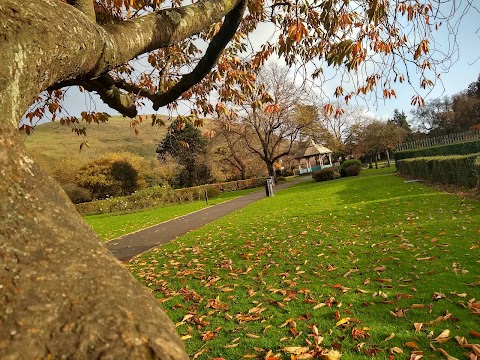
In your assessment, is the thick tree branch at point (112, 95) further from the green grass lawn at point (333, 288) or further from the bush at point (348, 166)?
the bush at point (348, 166)

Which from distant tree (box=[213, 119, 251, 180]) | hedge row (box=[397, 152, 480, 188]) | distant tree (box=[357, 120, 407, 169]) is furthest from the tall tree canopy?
distant tree (box=[357, 120, 407, 169])

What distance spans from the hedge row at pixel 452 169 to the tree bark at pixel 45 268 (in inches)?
467

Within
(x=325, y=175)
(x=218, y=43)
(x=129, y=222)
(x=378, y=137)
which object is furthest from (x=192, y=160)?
(x=218, y=43)

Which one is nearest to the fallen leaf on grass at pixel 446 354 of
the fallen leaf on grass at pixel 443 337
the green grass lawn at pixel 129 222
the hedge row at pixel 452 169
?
the fallen leaf on grass at pixel 443 337

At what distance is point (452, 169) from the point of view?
1289 cm

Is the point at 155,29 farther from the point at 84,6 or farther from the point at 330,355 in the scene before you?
the point at 330,355

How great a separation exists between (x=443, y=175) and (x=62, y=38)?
15696mm

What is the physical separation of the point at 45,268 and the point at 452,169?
49.2ft

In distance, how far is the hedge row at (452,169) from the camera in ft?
36.5

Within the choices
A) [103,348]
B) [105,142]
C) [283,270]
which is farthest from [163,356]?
[105,142]

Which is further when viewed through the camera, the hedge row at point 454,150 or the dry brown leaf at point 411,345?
the hedge row at point 454,150

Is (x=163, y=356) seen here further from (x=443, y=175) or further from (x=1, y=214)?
(x=443, y=175)

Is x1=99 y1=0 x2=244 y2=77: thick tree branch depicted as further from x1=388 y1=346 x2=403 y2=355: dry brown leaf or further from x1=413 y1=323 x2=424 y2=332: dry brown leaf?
x1=413 y1=323 x2=424 y2=332: dry brown leaf

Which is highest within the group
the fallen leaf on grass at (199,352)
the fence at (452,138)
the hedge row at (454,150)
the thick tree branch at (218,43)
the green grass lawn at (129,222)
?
the thick tree branch at (218,43)
